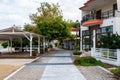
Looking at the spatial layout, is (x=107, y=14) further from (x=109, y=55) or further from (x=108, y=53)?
(x=109, y=55)

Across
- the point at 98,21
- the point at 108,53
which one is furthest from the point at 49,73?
the point at 98,21

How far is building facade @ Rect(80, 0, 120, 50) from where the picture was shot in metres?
31.5

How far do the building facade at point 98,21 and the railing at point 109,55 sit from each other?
3.69 metres

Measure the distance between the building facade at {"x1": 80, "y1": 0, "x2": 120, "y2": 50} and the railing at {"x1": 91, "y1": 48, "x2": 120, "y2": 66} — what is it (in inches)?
145

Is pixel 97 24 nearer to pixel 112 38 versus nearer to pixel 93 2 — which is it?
pixel 93 2

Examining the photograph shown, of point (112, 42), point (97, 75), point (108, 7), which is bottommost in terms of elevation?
point (97, 75)

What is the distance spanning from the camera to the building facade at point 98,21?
31.5 m

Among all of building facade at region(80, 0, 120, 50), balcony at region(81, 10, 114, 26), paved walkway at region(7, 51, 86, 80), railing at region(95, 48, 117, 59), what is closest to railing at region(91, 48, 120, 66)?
railing at region(95, 48, 117, 59)

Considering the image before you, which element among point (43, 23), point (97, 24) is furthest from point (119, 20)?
point (43, 23)

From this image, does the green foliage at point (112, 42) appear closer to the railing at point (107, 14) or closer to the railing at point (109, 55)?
the railing at point (109, 55)

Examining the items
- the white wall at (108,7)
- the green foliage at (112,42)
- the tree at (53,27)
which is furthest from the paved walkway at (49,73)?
the tree at (53,27)

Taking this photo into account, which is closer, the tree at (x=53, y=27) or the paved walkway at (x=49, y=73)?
the paved walkway at (x=49, y=73)

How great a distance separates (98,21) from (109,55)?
38.6ft

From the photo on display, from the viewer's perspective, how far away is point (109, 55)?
2441 centimetres
